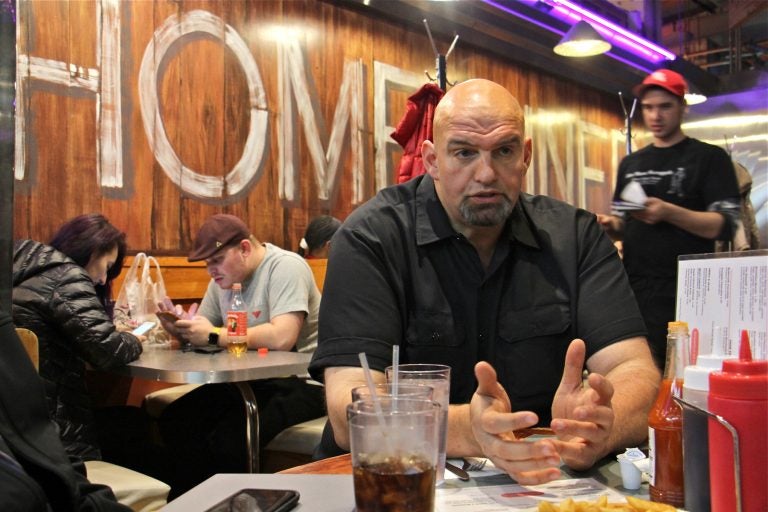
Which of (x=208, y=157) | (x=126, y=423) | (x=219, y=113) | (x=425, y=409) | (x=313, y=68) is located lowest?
(x=126, y=423)

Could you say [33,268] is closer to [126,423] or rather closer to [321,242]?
[126,423]

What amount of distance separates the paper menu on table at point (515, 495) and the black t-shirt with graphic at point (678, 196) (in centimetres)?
232

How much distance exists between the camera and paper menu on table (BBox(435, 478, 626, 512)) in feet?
3.20

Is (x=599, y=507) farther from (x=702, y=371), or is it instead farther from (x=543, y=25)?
(x=543, y=25)

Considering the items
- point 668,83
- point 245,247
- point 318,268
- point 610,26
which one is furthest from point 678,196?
point 610,26

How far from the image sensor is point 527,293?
5.69 feet

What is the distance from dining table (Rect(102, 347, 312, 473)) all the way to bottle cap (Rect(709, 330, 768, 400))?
204 cm

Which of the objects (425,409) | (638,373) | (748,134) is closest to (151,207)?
(638,373)

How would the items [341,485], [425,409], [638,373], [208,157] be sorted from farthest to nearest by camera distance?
1. [208,157]
2. [638,373]
3. [341,485]
4. [425,409]

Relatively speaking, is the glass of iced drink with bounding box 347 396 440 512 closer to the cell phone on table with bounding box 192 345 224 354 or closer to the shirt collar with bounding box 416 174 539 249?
the shirt collar with bounding box 416 174 539 249

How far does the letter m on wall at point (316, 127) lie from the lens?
204 inches

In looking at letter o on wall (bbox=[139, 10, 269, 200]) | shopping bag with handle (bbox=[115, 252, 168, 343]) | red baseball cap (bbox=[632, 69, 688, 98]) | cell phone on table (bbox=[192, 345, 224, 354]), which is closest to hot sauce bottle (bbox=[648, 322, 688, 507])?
cell phone on table (bbox=[192, 345, 224, 354])

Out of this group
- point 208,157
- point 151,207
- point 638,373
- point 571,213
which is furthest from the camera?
point 208,157

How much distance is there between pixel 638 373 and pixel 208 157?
376 centimetres
